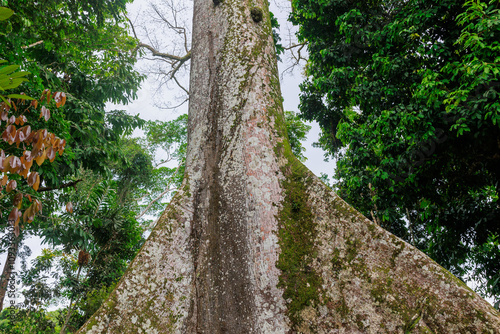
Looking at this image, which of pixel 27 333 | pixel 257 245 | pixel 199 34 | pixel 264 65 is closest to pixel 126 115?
pixel 27 333

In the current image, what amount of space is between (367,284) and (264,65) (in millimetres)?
1524

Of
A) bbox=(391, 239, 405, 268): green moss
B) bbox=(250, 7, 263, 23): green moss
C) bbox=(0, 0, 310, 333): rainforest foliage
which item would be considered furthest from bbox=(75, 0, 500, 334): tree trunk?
bbox=(0, 0, 310, 333): rainforest foliage

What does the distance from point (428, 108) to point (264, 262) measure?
15.3 ft

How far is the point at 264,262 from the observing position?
1367 millimetres

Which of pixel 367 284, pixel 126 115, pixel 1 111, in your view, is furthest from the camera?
pixel 126 115

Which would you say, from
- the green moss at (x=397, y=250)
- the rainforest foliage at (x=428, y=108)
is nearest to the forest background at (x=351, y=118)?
the rainforest foliage at (x=428, y=108)

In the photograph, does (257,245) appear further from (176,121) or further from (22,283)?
(176,121)

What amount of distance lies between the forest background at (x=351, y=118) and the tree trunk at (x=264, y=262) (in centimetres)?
73

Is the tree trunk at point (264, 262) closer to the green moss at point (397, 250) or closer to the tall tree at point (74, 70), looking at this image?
the green moss at point (397, 250)

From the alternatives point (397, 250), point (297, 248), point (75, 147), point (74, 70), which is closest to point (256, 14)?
point (297, 248)

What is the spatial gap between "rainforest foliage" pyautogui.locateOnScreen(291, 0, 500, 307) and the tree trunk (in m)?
3.60

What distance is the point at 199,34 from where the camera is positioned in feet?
7.62

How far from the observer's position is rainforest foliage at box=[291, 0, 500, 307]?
4.02 meters

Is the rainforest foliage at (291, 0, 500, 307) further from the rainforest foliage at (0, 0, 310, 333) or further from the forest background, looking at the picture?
the rainforest foliage at (0, 0, 310, 333)
